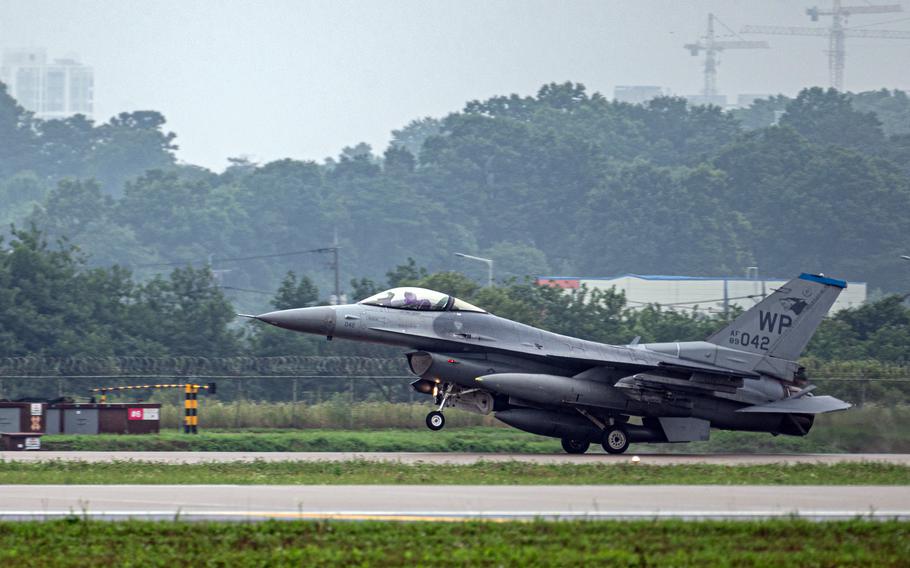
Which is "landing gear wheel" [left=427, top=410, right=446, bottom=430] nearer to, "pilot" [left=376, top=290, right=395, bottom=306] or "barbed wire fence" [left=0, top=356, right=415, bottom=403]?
"pilot" [left=376, top=290, right=395, bottom=306]

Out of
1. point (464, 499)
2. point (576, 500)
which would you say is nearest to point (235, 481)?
point (464, 499)

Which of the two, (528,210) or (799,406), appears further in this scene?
(528,210)

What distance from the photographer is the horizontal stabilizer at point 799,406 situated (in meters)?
26.1

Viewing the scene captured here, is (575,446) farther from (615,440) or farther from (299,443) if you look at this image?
(299,443)

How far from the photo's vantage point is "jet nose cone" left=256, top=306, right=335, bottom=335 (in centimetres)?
2517

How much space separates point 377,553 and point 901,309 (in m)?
38.5

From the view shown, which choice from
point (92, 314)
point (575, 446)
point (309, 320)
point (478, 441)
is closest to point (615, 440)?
point (575, 446)

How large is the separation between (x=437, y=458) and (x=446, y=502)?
830cm

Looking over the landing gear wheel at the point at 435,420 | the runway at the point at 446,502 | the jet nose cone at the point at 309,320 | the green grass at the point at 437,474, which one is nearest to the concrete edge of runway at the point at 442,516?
the runway at the point at 446,502

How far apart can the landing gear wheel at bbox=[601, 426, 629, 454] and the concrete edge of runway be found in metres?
10.8

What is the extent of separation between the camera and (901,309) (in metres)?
47.2

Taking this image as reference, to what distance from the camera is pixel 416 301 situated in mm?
25656

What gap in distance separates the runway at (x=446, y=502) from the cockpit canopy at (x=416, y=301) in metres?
7.92

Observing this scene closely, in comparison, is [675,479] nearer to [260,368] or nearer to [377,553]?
[377,553]
